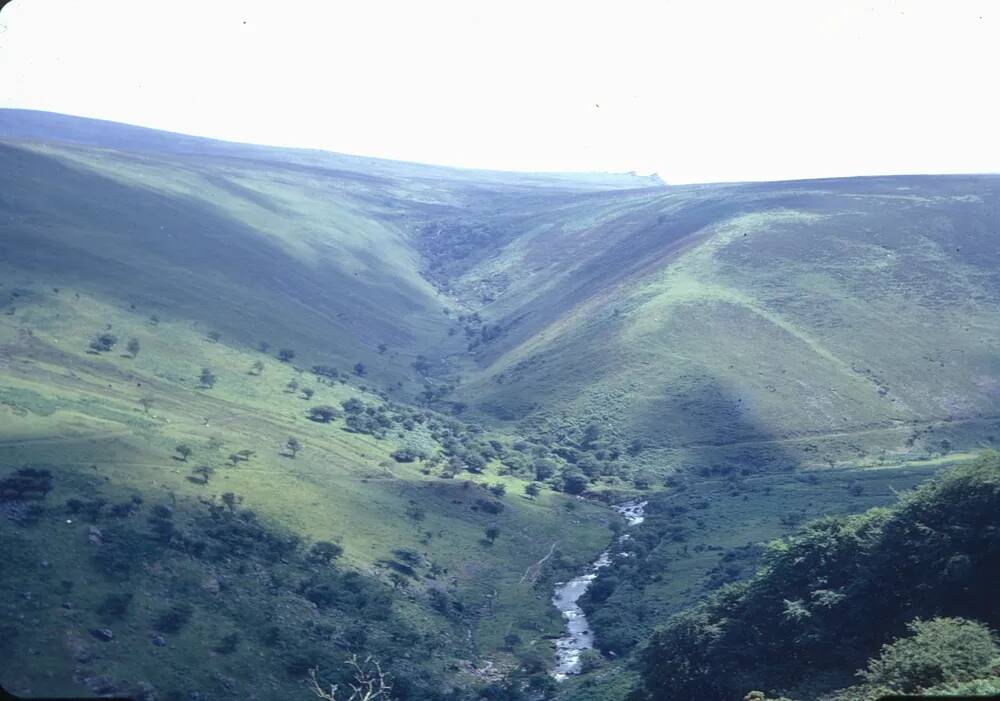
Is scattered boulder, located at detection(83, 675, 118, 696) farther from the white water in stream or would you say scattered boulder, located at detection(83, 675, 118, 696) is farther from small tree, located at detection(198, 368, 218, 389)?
small tree, located at detection(198, 368, 218, 389)

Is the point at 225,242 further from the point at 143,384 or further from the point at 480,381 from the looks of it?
the point at 143,384

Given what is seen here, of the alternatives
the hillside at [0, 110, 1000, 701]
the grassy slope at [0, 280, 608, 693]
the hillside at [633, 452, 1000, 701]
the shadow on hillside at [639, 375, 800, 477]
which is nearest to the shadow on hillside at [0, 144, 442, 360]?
the hillside at [0, 110, 1000, 701]

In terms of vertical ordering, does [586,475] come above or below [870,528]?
below

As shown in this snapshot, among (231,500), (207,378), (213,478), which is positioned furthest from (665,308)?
(231,500)

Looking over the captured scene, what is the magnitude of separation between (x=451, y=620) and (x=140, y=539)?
20.7 m

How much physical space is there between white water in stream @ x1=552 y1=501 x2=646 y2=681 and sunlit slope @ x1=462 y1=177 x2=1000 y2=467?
2875 centimetres

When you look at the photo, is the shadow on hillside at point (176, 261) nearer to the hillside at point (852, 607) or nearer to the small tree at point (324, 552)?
the small tree at point (324, 552)

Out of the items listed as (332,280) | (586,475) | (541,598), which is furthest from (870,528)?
(332,280)

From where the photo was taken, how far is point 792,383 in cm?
11331

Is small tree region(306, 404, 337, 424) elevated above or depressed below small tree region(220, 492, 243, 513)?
below

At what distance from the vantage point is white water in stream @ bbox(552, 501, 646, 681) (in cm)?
5853

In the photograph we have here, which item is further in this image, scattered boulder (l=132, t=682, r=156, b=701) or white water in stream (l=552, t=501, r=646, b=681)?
white water in stream (l=552, t=501, r=646, b=681)

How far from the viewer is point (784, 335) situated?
127 meters

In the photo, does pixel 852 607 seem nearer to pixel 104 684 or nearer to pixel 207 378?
pixel 104 684
